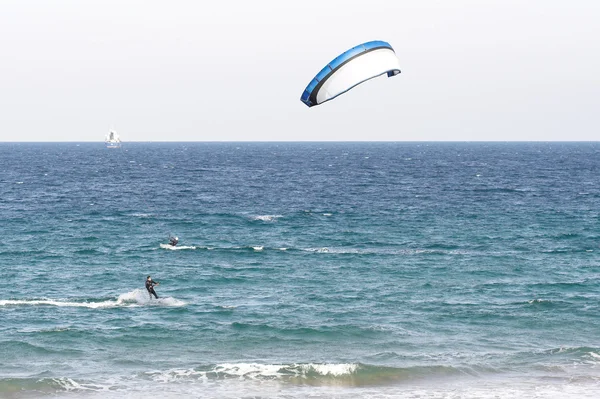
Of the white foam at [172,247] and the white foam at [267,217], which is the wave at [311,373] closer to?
the white foam at [172,247]

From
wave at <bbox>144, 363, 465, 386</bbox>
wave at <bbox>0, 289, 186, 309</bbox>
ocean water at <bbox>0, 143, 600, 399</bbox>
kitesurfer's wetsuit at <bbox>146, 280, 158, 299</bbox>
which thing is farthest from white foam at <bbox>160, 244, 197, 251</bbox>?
wave at <bbox>144, 363, 465, 386</bbox>

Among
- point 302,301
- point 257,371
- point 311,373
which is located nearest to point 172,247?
point 302,301

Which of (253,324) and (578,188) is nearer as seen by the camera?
(253,324)

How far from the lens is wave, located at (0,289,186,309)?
153ft

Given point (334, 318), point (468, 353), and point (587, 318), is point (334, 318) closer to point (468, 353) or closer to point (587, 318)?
point (468, 353)

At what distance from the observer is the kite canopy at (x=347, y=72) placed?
3180 cm

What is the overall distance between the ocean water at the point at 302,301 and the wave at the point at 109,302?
0.61 ft

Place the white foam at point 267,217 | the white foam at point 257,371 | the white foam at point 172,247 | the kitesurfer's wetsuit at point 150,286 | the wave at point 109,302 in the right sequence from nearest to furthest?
the white foam at point 257,371
the wave at point 109,302
the kitesurfer's wetsuit at point 150,286
the white foam at point 172,247
the white foam at point 267,217

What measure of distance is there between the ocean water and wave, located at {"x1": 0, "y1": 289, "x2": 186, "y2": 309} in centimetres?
18

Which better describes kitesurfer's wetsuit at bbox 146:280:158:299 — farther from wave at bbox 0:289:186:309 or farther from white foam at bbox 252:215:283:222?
white foam at bbox 252:215:283:222

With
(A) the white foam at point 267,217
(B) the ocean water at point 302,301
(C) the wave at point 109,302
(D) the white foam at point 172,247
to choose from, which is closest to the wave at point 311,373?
(B) the ocean water at point 302,301

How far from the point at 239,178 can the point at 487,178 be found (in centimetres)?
4824

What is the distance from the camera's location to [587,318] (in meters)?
43.8

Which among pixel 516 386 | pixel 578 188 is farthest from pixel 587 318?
pixel 578 188
